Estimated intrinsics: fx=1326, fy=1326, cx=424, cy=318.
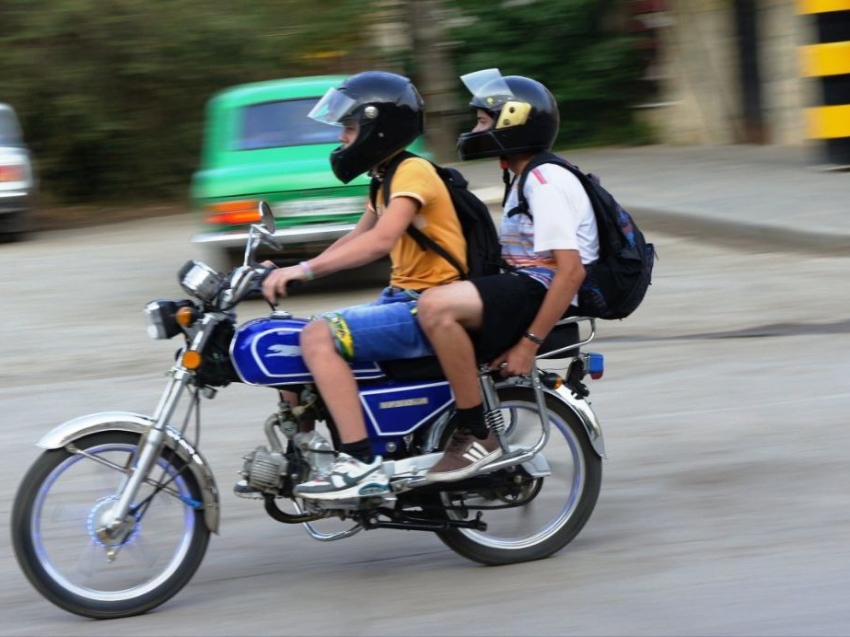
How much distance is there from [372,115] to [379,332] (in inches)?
28.7

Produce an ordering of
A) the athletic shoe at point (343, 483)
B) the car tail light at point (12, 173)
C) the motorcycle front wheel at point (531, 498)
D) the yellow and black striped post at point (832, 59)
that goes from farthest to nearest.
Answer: the car tail light at point (12, 173) < the yellow and black striped post at point (832, 59) < the motorcycle front wheel at point (531, 498) < the athletic shoe at point (343, 483)

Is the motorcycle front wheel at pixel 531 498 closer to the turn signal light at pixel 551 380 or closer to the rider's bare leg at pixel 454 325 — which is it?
the turn signal light at pixel 551 380

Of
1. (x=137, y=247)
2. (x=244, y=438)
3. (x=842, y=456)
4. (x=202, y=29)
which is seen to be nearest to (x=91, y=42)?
(x=202, y=29)

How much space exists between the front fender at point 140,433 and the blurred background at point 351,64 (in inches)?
532

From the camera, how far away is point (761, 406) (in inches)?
270

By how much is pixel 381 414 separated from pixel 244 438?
90.3 inches

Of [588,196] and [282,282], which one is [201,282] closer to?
[282,282]

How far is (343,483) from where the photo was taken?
14.5 ft

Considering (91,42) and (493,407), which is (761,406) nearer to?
(493,407)

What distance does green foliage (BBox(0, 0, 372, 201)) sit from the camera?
19.6 metres

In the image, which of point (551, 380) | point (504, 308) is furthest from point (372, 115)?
point (551, 380)

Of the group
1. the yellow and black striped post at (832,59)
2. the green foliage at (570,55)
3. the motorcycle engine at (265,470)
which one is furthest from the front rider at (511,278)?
the green foliage at (570,55)

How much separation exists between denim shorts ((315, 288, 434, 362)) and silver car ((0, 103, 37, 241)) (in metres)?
12.0

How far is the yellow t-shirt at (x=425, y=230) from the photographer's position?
4.45 m
